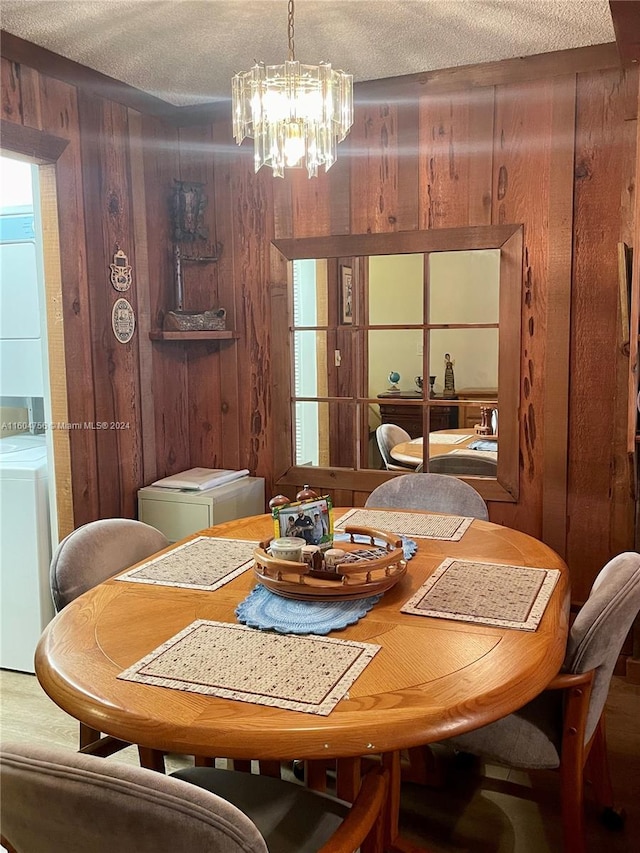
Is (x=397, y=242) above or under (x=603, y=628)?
above

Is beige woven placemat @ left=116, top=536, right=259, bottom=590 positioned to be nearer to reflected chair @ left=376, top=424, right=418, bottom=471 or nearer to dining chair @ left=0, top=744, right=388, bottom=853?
dining chair @ left=0, top=744, right=388, bottom=853

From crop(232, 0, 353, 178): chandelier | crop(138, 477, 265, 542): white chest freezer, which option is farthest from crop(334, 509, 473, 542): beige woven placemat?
crop(232, 0, 353, 178): chandelier

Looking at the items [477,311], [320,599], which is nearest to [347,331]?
[477,311]

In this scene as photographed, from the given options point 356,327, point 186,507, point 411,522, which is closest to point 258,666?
point 411,522

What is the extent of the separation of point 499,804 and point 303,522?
1.03 m

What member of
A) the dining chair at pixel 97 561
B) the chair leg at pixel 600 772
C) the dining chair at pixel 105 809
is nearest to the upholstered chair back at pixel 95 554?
the dining chair at pixel 97 561

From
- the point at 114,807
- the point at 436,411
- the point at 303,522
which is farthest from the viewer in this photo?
the point at 436,411

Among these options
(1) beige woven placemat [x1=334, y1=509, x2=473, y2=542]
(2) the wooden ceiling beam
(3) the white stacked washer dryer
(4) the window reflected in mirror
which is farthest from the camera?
→ (4) the window reflected in mirror

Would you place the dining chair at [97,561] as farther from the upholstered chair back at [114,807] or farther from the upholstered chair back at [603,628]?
the upholstered chair back at [603,628]

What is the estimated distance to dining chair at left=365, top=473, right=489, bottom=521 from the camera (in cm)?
273

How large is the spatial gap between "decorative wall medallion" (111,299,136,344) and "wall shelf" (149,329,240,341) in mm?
125

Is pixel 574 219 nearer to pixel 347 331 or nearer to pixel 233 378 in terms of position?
pixel 347 331

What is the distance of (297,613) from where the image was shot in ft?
5.53

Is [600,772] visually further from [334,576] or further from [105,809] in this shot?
[105,809]
